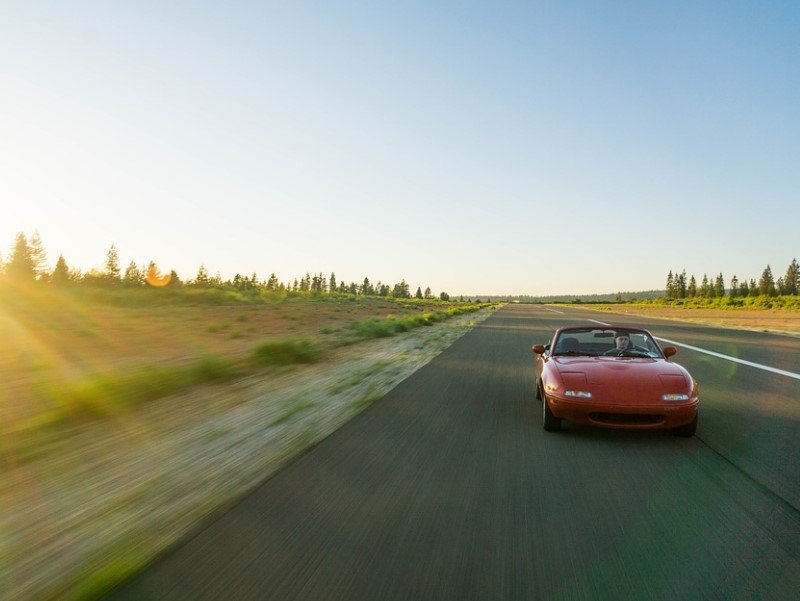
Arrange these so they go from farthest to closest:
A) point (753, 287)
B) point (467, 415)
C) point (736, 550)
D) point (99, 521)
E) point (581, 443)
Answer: point (753, 287) < point (467, 415) < point (581, 443) < point (99, 521) < point (736, 550)

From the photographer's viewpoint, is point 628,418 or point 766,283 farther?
point 766,283

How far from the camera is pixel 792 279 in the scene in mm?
181000

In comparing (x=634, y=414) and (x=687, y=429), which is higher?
(x=634, y=414)

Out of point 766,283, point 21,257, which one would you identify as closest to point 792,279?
point 766,283

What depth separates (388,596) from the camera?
276cm

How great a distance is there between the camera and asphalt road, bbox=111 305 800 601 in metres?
2.88

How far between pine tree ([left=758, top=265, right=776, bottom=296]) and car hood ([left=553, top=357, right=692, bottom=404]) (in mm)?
198772

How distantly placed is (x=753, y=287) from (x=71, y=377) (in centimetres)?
21717

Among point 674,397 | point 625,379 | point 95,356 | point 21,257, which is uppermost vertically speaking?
point 21,257

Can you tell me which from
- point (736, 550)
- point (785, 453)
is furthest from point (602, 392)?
point (736, 550)

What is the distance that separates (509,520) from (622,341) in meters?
4.84

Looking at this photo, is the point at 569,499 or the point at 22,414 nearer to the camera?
the point at 569,499

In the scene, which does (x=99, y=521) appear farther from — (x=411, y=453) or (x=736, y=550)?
(x=736, y=550)

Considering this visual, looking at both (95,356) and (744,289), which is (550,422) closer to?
(95,356)
